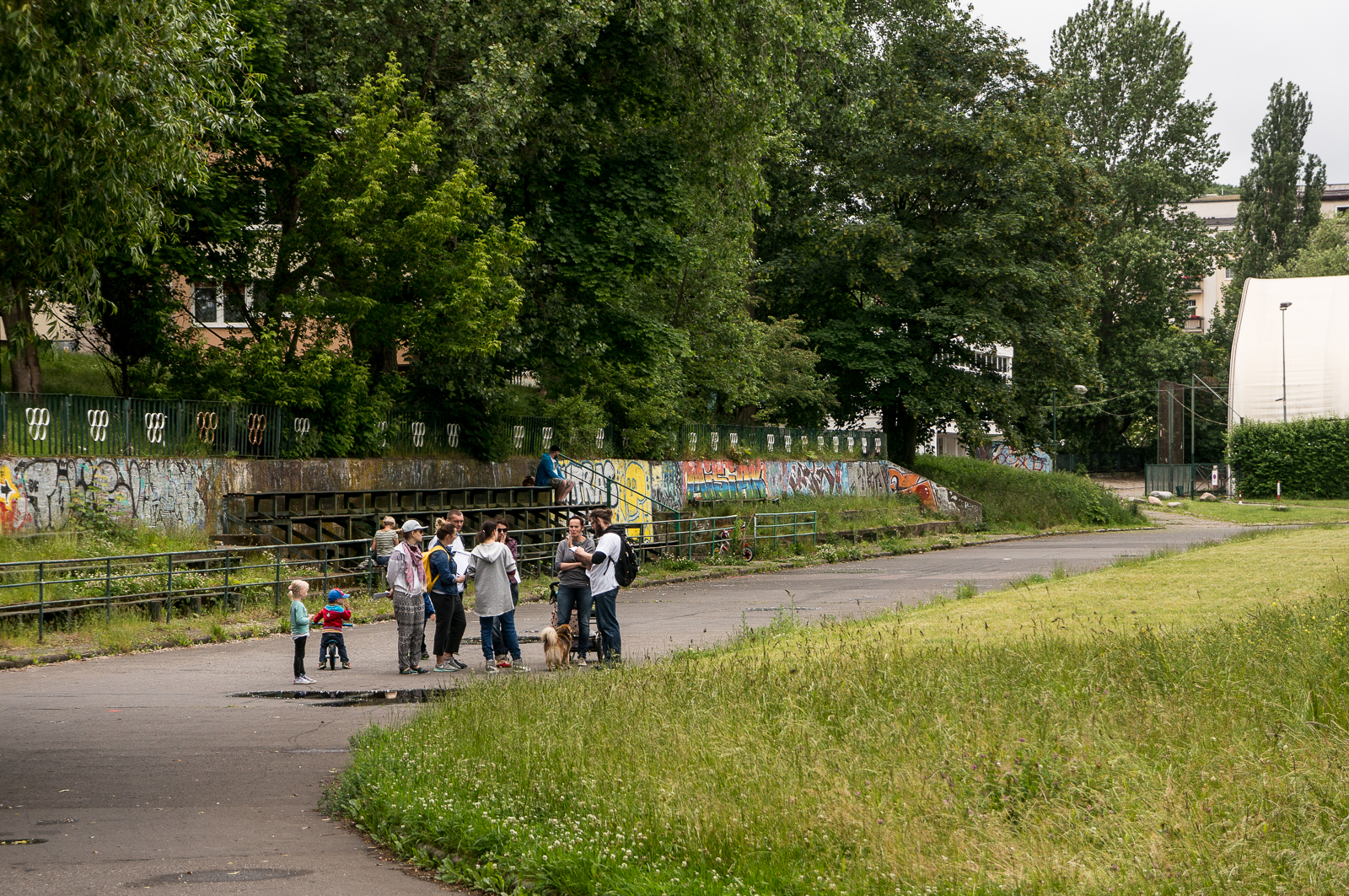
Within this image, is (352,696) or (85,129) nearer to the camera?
(85,129)

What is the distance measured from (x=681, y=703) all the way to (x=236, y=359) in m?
17.1

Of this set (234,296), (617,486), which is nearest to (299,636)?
(234,296)

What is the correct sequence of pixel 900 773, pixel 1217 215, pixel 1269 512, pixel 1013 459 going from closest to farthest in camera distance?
pixel 900 773, pixel 1269 512, pixel 1013 459, pixel 1217 215

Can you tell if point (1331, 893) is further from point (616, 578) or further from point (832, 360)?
point (832, 360)

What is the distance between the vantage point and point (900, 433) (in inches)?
2052

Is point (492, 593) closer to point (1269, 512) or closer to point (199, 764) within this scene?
point (199, 764)

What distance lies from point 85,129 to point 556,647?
6899mm

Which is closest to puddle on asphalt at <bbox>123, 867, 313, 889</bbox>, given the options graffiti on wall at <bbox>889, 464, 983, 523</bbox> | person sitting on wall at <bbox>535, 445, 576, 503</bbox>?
person sitting on wall at <bbox>535, 445, 576, 503</bbox>

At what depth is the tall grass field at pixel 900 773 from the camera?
5711 millimetres

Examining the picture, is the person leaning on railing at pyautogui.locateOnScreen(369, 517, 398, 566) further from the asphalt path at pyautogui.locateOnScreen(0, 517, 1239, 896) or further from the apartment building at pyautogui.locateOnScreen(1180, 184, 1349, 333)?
the apartment building at pyautogui.locateOnScreen(1180, 184, 1349, 333)

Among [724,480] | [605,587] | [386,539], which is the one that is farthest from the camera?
[724,480]

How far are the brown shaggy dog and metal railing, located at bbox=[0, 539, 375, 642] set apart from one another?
→ 712cm

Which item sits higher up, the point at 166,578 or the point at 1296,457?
the point at 1296,457

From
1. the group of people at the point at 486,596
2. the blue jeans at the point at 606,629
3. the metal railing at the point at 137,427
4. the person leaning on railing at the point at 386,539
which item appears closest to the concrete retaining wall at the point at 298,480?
the metal railing at the point at 137,427
